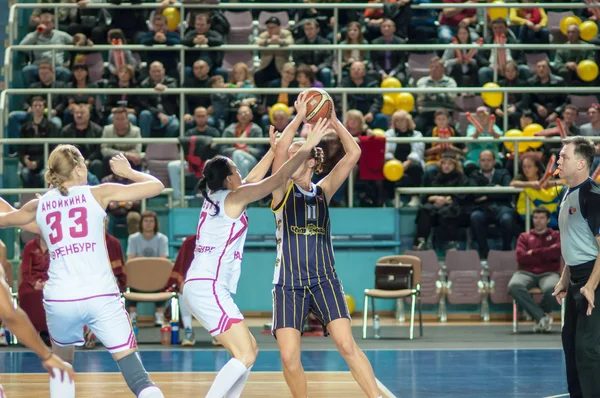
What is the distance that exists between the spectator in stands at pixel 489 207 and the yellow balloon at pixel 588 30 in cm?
387

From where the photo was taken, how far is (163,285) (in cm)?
1276

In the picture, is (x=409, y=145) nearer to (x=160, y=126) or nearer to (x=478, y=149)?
(x=478, y=149)

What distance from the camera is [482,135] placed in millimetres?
14812

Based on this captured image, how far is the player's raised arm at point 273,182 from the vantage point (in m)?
6.27

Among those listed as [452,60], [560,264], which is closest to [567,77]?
[452,60]

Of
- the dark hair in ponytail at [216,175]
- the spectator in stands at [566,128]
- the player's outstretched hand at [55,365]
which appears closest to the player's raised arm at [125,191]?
the dark hair in ponytail at [216,175]

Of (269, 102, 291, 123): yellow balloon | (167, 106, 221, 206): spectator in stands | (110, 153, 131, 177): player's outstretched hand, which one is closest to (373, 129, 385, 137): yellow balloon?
(269, 102, 291, 123): yellow balloon

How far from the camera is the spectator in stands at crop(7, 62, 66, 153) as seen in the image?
48.9 ft

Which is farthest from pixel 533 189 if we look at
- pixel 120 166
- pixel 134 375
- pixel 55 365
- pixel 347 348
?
pixel 55 365

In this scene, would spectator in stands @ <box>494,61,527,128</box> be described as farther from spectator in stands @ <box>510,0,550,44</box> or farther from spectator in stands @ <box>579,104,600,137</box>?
spectator in stands @ <box>510,0,550,44</box>

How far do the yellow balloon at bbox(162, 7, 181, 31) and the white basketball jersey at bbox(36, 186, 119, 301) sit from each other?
1131 centimetres

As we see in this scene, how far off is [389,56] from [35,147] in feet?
19.1

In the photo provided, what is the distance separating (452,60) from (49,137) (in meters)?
6.46

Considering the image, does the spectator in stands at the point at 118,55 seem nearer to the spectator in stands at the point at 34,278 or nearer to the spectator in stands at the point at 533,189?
the spectator in stands at the point at 34,278
